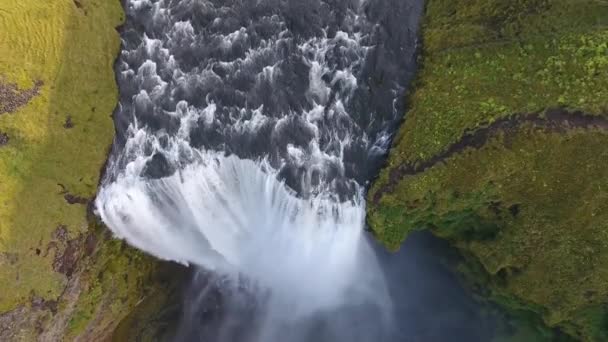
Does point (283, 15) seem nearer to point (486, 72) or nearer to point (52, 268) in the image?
point (486, 72)

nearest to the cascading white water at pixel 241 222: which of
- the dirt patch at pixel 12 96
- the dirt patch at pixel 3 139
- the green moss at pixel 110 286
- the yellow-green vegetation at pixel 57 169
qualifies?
the green moss at pixel 110 286

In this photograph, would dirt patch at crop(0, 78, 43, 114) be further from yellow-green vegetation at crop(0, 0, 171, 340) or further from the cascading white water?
the cascading white water

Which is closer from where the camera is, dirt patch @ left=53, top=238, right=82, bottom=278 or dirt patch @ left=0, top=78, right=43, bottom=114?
dirt patch @ left=53, top=238, right=82, bottom=278

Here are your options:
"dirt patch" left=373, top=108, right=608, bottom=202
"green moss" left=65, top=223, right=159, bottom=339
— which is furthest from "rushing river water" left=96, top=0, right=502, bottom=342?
"dirt patch" left=373, top=108, right=608, bottom=202

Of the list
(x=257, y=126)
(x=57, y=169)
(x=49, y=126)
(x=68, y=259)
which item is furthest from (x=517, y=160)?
(x=49, y=126)

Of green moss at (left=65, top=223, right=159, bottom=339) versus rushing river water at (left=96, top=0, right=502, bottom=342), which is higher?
rushing river water at (left=96, top=0, right=502, bottom=342)

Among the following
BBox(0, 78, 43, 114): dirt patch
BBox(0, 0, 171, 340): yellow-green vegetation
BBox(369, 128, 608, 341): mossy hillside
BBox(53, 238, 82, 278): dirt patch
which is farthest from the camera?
BBox(0, 78, 43, 114): dirt patch
